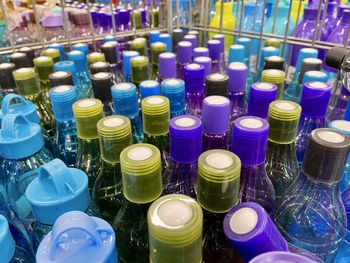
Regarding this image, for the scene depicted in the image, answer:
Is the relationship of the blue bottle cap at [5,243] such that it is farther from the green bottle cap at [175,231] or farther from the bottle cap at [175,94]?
the bottle cap at [175,94]

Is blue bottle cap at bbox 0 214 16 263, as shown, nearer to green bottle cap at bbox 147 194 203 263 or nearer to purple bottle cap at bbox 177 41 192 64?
green bottle cap at bbox 147 194 203 263

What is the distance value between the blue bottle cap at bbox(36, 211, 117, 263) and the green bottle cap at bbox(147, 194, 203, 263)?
0.11 feet

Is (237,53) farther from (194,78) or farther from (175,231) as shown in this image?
(175,231)

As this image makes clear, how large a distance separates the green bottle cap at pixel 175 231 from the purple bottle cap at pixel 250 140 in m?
0.10

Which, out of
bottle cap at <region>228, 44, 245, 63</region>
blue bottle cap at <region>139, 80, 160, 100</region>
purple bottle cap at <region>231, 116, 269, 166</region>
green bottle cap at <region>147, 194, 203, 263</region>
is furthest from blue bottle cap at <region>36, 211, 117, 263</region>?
bottle cap at <region>228, 44, 245, 63</region>

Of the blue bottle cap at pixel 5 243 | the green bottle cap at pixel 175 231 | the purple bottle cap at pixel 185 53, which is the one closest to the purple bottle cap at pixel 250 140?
the green bottle cap at pixel 175 231

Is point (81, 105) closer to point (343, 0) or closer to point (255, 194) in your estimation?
point (255, 194)

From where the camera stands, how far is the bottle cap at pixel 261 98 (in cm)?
40

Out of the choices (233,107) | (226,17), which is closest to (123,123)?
(233,107)

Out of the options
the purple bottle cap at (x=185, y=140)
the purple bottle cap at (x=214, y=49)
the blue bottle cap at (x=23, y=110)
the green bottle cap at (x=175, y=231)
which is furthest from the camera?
the purple bottle cap at (x=214, y=49)

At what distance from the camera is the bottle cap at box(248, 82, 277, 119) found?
0.40 metres

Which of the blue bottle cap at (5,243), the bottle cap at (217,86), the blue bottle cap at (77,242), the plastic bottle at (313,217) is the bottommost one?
the plastic bottle at (313,217)

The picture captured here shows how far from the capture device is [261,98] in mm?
406

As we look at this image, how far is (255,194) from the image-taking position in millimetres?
341
